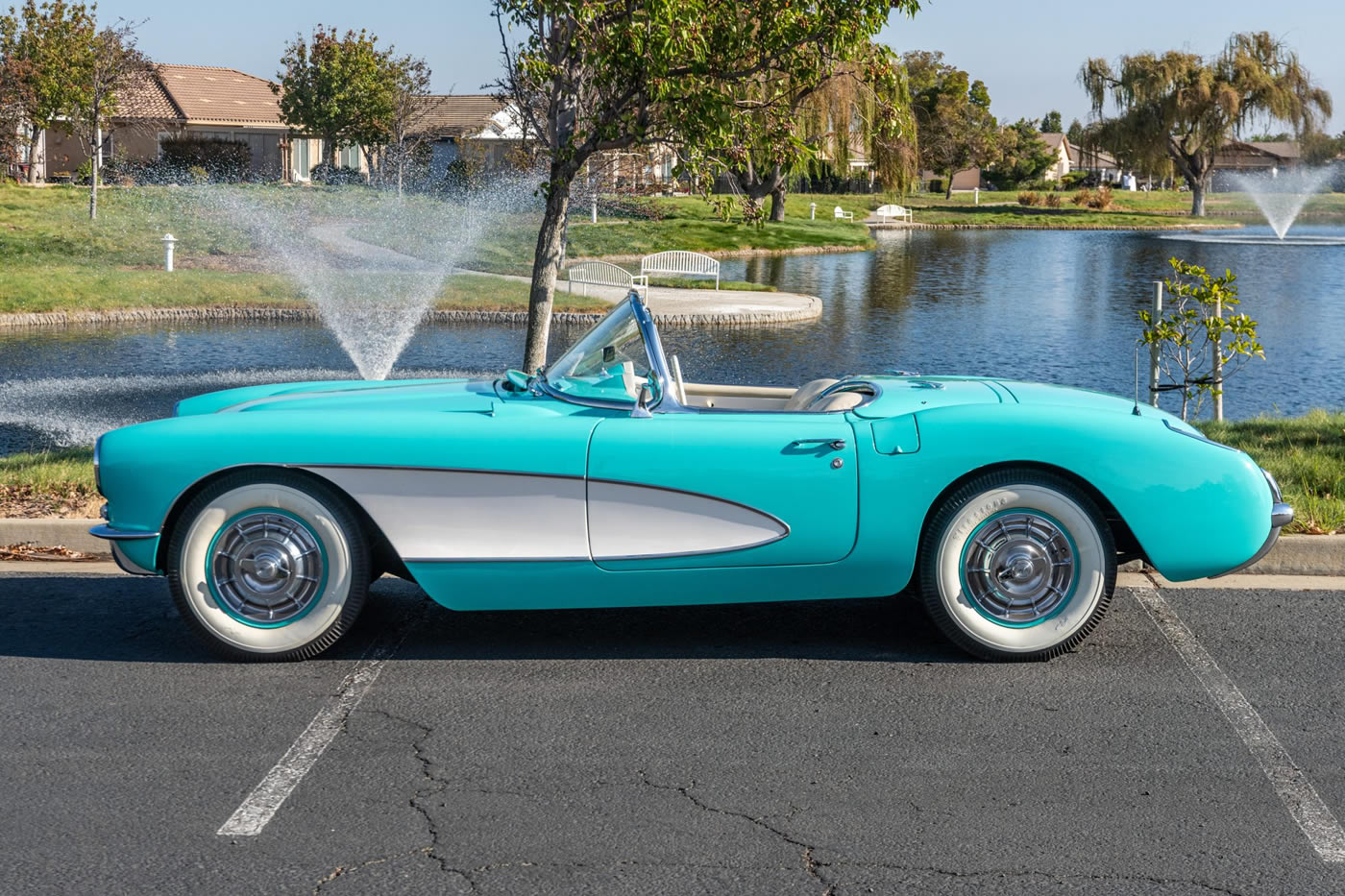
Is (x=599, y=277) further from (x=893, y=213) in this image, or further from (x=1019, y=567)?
(x=893, y=213)

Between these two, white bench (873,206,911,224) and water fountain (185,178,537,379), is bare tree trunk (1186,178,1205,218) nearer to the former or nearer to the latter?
white bench (873,206,911,224)

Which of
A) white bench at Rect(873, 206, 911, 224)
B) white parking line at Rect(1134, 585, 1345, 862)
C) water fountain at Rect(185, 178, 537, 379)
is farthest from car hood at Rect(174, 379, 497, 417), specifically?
white bench at Rect(873, 206, 911, 224)

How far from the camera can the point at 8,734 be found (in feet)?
14.7

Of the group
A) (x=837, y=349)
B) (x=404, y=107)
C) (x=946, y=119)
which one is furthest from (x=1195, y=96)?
(x=837, y=349)

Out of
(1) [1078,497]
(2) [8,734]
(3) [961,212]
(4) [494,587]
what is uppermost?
(3) [961,212]

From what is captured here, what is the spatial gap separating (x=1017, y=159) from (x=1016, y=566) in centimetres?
10140

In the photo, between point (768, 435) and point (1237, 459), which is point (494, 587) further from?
point (1237, 459)

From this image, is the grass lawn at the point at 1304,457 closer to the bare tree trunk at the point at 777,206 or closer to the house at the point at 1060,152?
the bare tree trunk at the point at 777,206

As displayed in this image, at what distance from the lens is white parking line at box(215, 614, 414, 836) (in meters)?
3.85

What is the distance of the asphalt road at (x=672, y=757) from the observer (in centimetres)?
358

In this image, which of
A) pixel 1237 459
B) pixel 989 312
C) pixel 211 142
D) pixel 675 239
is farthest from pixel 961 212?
pixel 1237 459

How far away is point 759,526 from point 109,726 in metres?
2.27

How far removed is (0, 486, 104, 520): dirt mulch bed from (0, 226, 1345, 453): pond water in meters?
4.48

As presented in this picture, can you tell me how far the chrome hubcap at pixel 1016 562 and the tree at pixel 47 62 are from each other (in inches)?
1494
